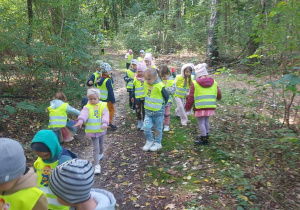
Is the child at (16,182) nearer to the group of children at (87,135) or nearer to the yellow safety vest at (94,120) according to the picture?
the group of children at (87,135)

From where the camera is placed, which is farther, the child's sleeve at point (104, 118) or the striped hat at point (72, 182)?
the child's sleeve at point (104, 118)

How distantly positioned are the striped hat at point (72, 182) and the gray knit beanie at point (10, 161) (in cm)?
29

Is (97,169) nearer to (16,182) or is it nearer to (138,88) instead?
(138,88)

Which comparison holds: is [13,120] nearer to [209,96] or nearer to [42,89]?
[42,89]

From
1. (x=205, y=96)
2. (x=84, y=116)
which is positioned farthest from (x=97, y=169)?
(x=205, y=96)

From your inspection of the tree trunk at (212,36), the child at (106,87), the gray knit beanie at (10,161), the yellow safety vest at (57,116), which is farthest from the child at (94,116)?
the tree trunk at (212,36)

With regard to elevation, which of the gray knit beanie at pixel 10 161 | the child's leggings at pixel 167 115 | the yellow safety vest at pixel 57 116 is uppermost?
the gray knit beanie at pixel 10 161

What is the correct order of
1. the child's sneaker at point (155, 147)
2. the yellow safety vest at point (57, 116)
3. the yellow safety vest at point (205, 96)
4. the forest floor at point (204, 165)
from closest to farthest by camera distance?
the forest floor at point (204, 165) → the yellow safety vest at point (205, 96) → the yellow safety vest at point (57, 116) → the child's sneaker at point (155, 147)

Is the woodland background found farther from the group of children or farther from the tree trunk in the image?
the group of children

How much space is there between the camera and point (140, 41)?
24016 mm

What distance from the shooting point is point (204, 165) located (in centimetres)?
495

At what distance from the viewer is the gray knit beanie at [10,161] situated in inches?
69.4

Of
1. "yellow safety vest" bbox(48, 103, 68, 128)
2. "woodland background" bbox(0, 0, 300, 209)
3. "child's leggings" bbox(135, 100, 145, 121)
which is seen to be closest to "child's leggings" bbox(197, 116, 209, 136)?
"woodland background" bbox(0, 0, 300, 209)

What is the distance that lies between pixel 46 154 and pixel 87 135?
83.2 inches
